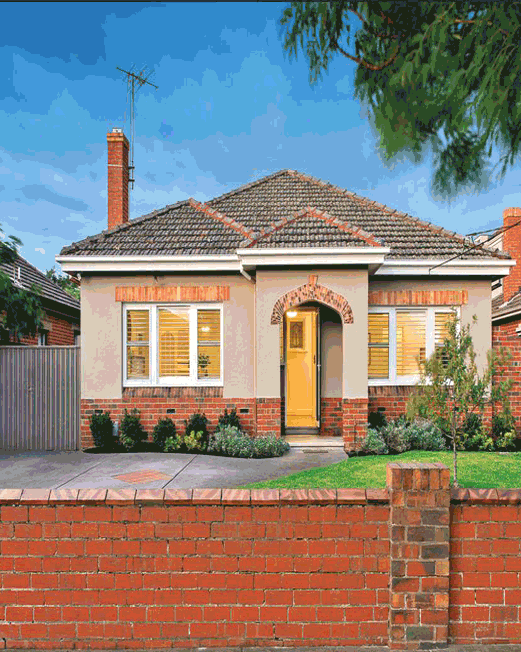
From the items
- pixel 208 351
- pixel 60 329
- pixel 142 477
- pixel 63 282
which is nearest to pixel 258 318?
pixel 208 351

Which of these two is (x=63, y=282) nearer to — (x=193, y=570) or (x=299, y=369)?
(x=299, y=369)

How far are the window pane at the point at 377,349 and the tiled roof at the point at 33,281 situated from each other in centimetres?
903

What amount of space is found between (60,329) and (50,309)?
109cm

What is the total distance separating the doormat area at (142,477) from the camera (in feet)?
21.5

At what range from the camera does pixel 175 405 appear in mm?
9289

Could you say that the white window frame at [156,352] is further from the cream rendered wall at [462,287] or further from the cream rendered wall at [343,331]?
the cream rendered wall at [462,287]

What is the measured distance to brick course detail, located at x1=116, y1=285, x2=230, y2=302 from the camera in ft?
30.9

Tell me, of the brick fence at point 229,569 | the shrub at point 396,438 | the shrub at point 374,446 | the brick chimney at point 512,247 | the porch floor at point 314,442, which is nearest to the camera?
the brick fence at point 229,569

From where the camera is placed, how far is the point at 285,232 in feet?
29.2

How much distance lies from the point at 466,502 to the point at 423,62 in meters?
3.07

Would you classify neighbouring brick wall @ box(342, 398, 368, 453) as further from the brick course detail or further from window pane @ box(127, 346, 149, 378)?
window pane @ box(127, 346, 149, 378)

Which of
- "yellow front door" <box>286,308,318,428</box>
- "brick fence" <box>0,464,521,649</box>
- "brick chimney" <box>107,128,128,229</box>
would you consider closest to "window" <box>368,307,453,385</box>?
"yellow front door" <box>286,308,318,428</box>

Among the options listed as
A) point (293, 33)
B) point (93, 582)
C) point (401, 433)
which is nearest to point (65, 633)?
point (93, 582)

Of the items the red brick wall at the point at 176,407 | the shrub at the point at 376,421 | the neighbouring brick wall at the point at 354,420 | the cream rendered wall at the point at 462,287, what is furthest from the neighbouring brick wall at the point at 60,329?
the cream rendered wall at the point at 462,287
